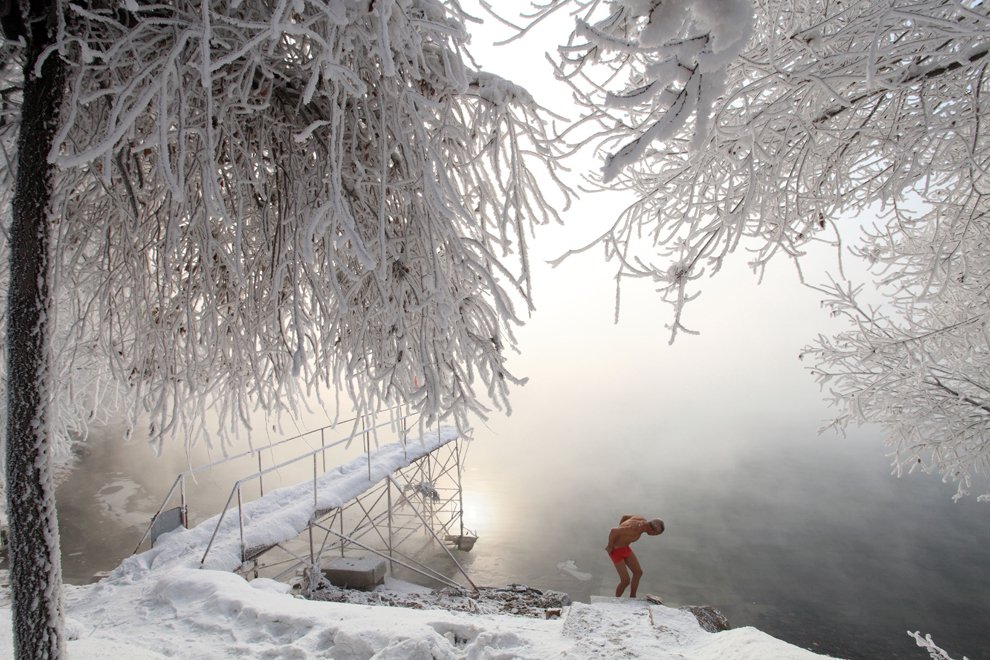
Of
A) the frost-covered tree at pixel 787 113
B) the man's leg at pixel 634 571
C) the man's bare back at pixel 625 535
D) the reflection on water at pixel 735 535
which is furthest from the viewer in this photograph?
the reflection on water at pixel 735 535

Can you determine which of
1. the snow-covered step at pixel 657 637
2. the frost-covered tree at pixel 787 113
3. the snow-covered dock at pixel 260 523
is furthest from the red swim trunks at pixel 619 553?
the frost-covered tree at pixel 787 113

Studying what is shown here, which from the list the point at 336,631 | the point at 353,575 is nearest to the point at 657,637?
the point at 336,631

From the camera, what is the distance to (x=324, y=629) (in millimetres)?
3826

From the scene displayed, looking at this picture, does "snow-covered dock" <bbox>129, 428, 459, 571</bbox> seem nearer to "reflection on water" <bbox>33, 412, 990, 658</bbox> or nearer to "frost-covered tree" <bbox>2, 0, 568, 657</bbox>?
"frost-covered tree" <bbox>2, 0, 568, 657</bbox>

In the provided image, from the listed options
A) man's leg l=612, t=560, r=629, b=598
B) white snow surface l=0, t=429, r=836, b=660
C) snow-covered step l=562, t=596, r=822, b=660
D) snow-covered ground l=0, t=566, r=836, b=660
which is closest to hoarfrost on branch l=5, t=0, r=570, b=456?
white snow surface l=0, t=429, r=836, b=660

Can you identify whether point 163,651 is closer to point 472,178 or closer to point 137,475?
point 472,178

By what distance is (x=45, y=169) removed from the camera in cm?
196

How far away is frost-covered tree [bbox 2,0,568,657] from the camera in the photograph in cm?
185

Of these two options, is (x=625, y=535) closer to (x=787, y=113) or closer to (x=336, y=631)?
(x=336, y=631)

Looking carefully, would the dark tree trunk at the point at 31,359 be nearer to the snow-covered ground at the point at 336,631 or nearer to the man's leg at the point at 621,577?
the snow-covered ground at the point at 336,631

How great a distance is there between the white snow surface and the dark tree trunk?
5.48 ft

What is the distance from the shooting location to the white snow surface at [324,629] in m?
3.55

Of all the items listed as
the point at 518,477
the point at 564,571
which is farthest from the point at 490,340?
the point at 518,477

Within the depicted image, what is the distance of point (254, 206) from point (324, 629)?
320 cm
